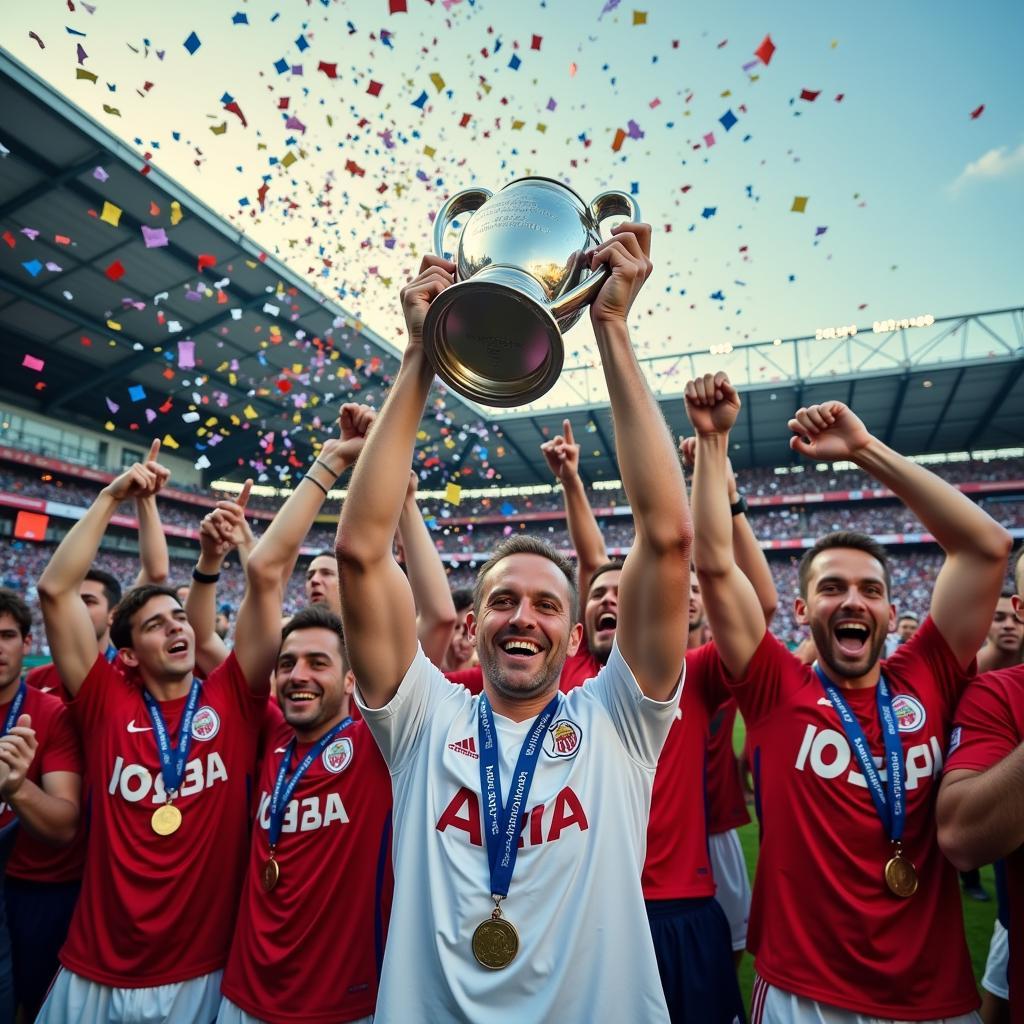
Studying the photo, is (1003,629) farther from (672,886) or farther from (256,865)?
(256,865)

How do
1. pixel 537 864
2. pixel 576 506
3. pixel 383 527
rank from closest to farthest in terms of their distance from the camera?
pixel 537 864 → pixel 383 527 → pixel 576 506

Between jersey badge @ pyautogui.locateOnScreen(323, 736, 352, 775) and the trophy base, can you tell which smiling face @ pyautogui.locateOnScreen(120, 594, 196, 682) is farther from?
the trophy base

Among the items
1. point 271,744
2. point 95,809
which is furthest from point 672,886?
point 95,809

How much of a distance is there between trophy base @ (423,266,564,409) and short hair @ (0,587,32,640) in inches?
112

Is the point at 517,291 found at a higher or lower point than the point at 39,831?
higher

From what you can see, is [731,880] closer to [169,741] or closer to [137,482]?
[169,741]

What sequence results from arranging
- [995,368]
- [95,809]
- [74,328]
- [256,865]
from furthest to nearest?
[995,368] → [74,328] → [95,809] → [256,865]

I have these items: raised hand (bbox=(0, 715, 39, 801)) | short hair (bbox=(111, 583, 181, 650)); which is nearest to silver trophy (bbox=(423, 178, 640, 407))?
raised hand (bbox=(0, 715, 39, 801))

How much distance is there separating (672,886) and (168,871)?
1.85m

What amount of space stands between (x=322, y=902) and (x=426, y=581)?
1.23 meters

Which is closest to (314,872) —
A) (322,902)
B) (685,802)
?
(322,902)

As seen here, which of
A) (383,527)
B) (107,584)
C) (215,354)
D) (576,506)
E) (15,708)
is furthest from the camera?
(215,354)

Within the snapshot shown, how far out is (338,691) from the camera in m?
2.59

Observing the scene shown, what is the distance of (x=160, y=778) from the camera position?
101 inches
